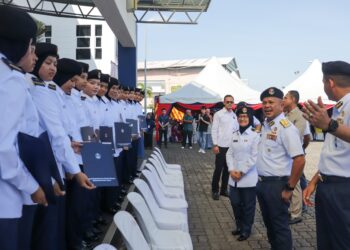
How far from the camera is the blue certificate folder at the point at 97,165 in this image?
3623 mm

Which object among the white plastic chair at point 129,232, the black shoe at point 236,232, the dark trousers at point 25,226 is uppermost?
the dark trousers at point 25,226

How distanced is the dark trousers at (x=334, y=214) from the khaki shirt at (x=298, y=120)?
271cm

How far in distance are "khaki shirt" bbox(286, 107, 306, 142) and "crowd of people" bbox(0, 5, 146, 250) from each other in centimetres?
274

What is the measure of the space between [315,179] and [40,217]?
226 cm

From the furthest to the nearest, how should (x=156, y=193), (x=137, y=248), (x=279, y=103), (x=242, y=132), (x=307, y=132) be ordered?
1. (x=307, y=132)
2. (x=242, y=132)
3. (x=156, y=193)
4. (x=279, y=103)
5. (x=137, y=248)

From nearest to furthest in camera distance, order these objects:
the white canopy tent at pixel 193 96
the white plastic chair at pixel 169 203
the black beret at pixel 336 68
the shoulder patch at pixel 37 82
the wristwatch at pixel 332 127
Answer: the wristwatch at pixel 332 127, the shoulder patch at pixel 37 82, the black beret at pixel 336 68, the white plastic chair at pixel 169 203, the white canopy tent at pixel 193 96

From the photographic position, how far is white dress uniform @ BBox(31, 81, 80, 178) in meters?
2.93

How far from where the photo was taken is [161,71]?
6762 centimetres

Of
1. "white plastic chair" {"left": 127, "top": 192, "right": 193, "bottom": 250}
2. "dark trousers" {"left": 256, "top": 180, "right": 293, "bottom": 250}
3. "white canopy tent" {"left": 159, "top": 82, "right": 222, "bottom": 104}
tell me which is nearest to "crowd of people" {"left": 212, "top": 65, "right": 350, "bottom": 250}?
"dark trousers" {"left": 256, "top": 180, "right": 293, "bottom": 250}

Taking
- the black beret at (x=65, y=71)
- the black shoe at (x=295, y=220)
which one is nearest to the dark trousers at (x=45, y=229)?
the black beret at (x=65, y=71)

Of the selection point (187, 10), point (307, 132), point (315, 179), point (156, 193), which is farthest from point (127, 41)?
point (315, 179)

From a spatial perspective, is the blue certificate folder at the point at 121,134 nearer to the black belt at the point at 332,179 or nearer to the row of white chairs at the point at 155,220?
the row of white chairs at the point at 155,220

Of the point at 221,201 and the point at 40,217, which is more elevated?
the point at 40,217

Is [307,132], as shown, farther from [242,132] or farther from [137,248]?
[137,248]
